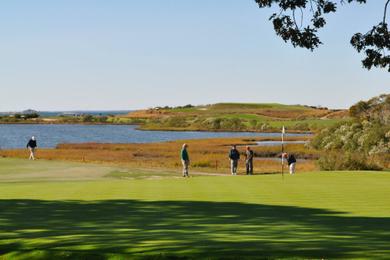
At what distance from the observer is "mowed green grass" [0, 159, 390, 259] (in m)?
13.1

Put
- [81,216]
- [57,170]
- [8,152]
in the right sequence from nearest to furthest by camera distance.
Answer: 1. [81,216]
2. [57,170]
3. [8,152]

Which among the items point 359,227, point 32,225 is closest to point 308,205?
point 359,227

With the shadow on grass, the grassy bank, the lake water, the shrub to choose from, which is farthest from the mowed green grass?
the lake water

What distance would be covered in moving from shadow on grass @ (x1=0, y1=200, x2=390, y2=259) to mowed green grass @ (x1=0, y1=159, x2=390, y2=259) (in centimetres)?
2

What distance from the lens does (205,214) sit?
19109 millimetres

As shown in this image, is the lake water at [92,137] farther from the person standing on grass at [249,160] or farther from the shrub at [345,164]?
the shrub at [345,164]

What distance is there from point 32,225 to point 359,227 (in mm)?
7942

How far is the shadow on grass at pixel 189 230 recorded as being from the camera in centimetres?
1303

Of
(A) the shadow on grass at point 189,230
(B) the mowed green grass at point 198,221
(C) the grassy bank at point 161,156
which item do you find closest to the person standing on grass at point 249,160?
(C) the grassy bank at point 161,156

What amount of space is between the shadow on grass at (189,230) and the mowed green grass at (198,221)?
0.02 metres

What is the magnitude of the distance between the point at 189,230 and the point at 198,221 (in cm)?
182

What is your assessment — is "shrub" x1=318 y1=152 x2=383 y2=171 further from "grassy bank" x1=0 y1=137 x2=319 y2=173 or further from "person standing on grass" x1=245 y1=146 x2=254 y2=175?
"grassy bank" x1=0 y1=137 x2=319 y2=173

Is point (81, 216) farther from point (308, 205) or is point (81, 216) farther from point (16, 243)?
point (308, 205)

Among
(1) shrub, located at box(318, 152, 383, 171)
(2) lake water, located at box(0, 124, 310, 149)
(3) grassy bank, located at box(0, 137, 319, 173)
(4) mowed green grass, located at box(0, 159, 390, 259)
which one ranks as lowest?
(2) lake water, located at box(0, 124, 310, 149)
